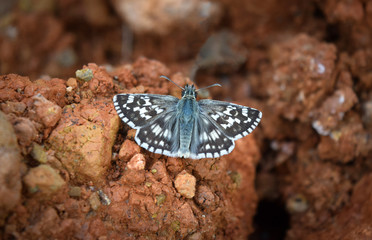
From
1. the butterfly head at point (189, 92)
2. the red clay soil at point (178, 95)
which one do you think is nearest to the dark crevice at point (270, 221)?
the red clay soil at point (178, 95)

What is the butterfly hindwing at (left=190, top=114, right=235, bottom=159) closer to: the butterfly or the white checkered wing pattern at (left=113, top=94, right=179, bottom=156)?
the butterfly

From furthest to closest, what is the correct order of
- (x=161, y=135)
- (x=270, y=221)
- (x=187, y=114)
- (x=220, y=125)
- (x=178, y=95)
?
(x=270, y=221) → (x=178, y=95) → (x=220, y=125) → (x=187, y=114) → (x=161, y=135)

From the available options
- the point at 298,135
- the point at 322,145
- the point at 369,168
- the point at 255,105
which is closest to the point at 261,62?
the point at 255,105

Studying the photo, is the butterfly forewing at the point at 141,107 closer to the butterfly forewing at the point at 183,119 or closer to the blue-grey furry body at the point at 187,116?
the butterfly forewing at the point at 183,119

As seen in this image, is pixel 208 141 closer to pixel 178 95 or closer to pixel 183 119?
pixel 183 119

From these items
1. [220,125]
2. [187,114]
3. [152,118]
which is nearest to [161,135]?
[152,118]

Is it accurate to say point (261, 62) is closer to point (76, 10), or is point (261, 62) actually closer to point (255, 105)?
point (255, 105)

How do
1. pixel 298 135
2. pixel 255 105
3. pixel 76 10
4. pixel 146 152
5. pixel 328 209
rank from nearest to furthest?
pixel 146 152
pixel 328 209
pixel 298 135
pixel 255 105
pixel 76 10
